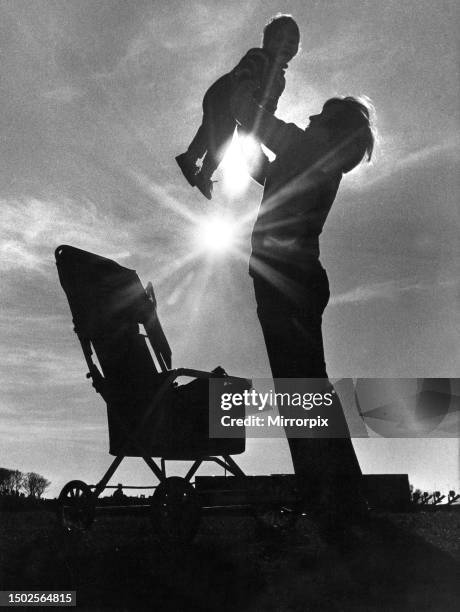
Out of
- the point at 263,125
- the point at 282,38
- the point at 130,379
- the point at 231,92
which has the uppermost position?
the point at 282,38

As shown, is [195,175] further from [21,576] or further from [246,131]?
[21,576]

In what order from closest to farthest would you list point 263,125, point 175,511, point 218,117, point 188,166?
point 263,125
point 218,117
point 188,166
point 175,511

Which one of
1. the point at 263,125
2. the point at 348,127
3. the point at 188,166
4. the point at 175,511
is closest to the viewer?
the point at 263,125

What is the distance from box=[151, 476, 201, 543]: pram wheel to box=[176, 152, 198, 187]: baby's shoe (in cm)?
206

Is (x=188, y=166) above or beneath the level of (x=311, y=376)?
above

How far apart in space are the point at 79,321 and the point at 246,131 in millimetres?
2439

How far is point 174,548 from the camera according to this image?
3275mm

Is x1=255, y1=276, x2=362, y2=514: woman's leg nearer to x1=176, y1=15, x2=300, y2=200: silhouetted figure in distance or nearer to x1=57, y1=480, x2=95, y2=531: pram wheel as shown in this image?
x1=176, y1=15, x2=300, y2=200: silhouetted figure in distance

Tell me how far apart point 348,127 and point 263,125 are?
0.39 metres

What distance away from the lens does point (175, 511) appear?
141 inches

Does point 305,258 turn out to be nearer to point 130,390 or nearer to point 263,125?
point 263,125

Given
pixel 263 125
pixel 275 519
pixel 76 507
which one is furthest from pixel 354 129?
pixel 76 507

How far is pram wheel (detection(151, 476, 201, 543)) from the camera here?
3.54m

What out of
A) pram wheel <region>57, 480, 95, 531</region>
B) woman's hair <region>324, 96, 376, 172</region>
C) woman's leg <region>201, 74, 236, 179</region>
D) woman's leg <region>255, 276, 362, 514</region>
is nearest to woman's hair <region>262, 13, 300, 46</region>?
woman's leg <region>201, 74, 236, 179</region>
